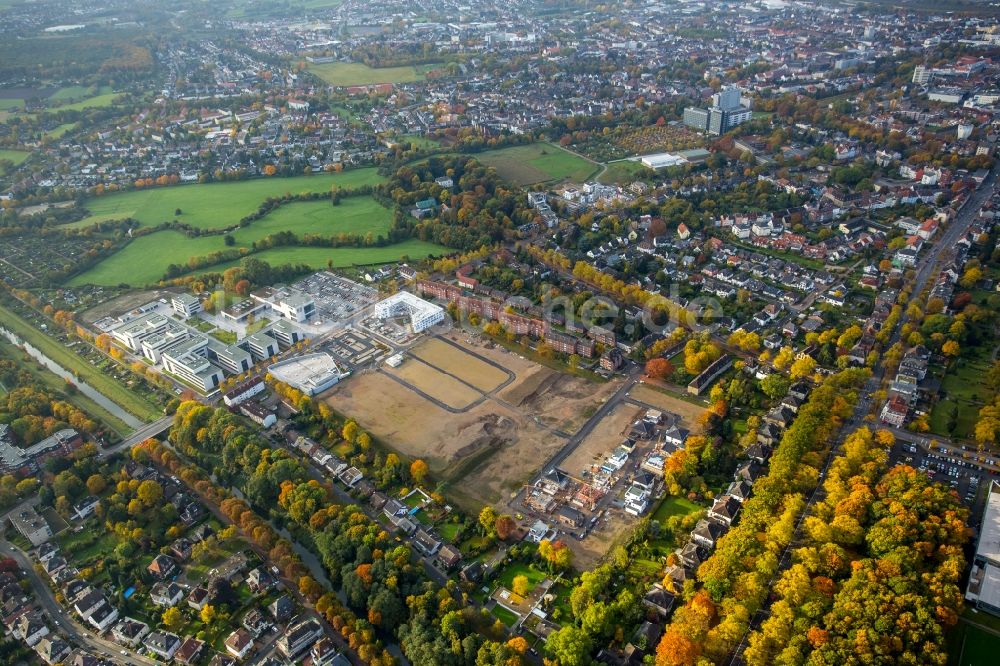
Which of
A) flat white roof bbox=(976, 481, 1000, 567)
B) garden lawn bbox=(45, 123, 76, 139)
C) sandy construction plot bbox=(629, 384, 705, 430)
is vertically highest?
garden lawn bbox=(45, 123, 76, 139)

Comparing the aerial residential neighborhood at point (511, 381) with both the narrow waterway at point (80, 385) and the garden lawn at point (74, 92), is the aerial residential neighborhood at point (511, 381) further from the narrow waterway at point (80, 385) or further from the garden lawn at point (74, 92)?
the garden lawn at point (74, 92)

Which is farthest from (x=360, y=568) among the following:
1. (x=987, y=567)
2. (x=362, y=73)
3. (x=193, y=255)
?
(x=362, y=73)

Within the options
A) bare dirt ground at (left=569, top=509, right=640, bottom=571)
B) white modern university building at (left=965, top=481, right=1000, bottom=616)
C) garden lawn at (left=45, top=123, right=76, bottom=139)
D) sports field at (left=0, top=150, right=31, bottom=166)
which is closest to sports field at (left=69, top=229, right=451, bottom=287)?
sports field at (left=0, top=150, right=31, bottom=166)

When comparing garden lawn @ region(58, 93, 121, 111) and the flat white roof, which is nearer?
the flat white roof

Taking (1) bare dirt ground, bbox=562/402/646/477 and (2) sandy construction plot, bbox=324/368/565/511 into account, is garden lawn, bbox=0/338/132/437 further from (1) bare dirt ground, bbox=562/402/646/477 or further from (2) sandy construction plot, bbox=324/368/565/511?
(1) bare dirt ground, bbox=562/402/646/477

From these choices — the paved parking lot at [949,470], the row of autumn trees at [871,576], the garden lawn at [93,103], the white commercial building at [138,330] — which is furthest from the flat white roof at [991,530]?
the garden lawn at [93,103]

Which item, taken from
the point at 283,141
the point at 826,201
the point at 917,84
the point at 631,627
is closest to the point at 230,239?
the point at 283,141

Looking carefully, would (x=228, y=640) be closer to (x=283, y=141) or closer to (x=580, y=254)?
(x=580, y=254)

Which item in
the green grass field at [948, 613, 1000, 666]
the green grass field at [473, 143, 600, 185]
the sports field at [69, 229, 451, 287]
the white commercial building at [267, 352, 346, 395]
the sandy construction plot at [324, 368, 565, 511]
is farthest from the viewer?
the green grass field at [473, 143, 600, 185]
